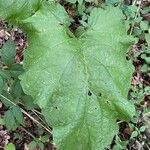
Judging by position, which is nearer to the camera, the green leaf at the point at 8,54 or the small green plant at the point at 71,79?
the small green plant at the point at 71,79

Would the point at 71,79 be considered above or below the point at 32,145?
above

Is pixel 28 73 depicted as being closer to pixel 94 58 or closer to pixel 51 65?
pixel 51 65

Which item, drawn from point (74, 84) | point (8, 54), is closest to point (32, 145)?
point (8, 54)

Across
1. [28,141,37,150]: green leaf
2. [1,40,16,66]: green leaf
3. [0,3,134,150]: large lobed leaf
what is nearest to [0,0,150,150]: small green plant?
[0,3,134,150]: large lobed leaf

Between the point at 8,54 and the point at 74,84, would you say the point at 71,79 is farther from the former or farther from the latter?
the point at 8,54

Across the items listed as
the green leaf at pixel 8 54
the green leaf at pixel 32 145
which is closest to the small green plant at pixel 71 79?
the green leaf at pixel 8 54

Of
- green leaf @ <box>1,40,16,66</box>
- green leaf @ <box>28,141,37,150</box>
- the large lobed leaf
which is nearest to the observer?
the large lobed leaf

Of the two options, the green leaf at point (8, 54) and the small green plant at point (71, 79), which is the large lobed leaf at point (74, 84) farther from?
the green leaf at point (8, 54)

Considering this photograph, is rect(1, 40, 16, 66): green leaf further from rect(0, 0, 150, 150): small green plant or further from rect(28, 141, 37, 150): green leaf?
rect(28, 141, 37, 150): green leaf
